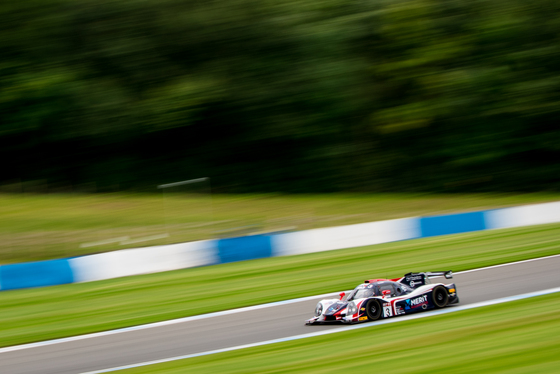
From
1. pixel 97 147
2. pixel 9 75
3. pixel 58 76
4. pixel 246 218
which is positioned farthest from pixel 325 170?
pixel 9 75

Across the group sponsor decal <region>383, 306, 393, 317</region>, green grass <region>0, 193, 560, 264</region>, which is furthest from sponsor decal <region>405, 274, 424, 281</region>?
green grass <region>0, 193, 560, 264</region>

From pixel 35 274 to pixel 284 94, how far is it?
44.1ft

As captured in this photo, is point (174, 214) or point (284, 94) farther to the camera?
point (284, 94)

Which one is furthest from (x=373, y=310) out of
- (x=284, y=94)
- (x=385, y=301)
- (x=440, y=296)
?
(x=284, y=94)

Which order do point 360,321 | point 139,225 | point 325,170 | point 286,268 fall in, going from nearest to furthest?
point 360,321 → point 286,268 → point 139,225 → point 325,170

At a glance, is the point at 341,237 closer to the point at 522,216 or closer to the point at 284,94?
the point at 522,216

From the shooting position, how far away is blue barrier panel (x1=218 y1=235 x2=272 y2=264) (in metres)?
12.9

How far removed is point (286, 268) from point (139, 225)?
675 centimetres

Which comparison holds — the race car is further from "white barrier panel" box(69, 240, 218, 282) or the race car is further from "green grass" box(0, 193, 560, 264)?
"green grass" box(0, 193, 560, 264)

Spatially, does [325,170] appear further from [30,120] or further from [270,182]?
[30,120]

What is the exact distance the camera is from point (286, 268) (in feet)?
38.4

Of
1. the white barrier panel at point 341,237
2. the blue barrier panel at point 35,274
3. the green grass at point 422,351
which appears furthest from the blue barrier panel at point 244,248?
the green grass at point 422,351

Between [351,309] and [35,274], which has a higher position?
[35,274]

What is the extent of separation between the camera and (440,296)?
7.37m
